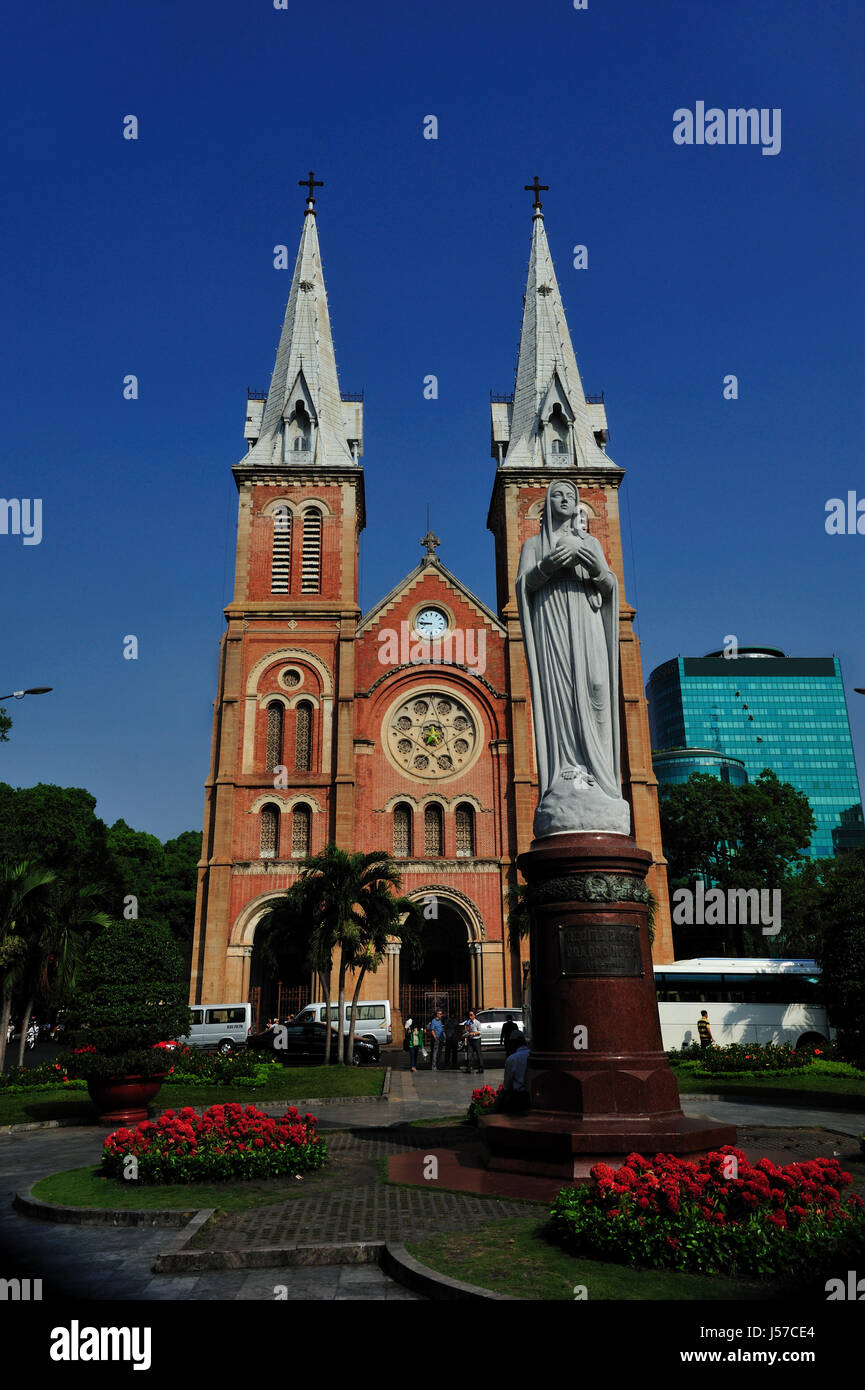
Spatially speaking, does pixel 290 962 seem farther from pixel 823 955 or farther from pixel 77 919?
pixel 823 955

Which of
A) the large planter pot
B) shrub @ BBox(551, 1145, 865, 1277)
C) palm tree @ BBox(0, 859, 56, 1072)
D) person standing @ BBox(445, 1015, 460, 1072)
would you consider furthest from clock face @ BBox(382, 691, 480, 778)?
shrub @ BBox(551, 1145, 865, 1277)

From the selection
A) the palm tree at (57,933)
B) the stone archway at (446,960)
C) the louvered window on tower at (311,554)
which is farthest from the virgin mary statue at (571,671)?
the louvered window on tower at (311,554)

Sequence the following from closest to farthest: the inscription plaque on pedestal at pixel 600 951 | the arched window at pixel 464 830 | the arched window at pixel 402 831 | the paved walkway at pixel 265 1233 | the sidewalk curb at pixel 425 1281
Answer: the sidewalk curb at pixel 425 1281 < the paved walkway at pixel 265 1233 < the inscription plaque on pedestal at pixel 600 951 < the arched window at pixel 402 831 < the arched window at pixel 464 830

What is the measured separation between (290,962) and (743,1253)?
33.6 metres

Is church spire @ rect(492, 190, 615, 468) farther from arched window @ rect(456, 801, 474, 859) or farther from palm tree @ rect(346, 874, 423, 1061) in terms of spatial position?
palm tree @ rect(346, 874, 423, 1061)

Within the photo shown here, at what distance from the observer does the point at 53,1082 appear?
19484 millimetres

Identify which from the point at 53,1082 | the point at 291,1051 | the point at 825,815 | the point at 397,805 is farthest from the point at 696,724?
the point at 53,1082

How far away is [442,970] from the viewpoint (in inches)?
1524

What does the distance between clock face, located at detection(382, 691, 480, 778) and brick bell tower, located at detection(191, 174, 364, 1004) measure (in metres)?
2.25

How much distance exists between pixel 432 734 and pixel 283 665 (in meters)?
6.68

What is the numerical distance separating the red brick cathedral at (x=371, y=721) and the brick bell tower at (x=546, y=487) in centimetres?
11

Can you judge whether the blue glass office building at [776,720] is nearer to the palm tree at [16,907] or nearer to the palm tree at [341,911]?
the palm tree at [341,911]

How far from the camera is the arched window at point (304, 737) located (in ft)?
125
